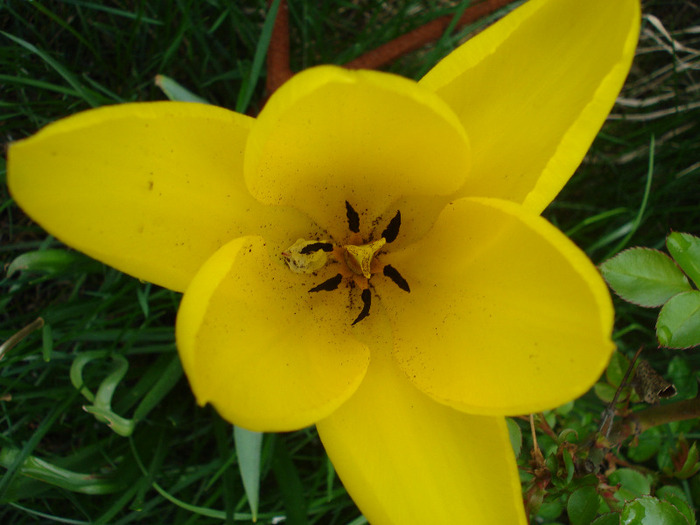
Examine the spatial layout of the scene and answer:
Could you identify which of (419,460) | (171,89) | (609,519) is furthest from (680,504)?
(171,89)

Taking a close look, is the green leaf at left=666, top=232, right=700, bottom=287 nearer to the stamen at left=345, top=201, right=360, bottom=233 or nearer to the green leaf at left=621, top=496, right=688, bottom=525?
the green leaf at left=621, top=496, right=688, bottom=525

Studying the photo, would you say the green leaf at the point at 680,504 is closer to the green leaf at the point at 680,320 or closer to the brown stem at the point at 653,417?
the brown stem at the point at 653,417

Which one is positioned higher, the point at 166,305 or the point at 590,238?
the point at 166,305

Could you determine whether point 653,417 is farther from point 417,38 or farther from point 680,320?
point 417,38

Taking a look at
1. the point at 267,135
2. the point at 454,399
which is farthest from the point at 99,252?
the point at 454,399

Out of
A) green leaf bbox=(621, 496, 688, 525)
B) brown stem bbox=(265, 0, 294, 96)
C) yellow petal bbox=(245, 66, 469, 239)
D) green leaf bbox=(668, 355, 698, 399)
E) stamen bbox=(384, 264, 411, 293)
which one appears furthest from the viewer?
brown stem bbox=(265, 0, 294, 96)

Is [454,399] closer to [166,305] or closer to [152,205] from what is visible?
[152,205]

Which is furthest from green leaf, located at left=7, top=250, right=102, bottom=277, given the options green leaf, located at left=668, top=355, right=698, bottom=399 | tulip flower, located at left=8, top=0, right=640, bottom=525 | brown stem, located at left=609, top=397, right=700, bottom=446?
green leaf, located at left=668, top=355, right=698, bottom=399
